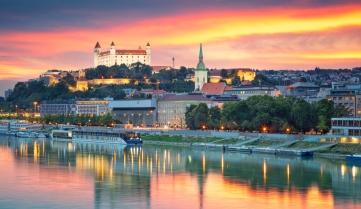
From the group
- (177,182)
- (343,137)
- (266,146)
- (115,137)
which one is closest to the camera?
(177,182)

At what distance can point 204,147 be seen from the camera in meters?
48.5

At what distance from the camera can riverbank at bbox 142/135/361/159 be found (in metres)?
38.6

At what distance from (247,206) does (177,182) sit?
21.1 ft

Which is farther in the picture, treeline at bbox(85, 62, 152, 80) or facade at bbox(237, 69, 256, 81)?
treeline at bbox(85, 62, 152, 80)

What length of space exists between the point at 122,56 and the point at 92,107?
38578 mm

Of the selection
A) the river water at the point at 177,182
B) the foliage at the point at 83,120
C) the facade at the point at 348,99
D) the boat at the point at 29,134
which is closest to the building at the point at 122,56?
the foliage at the point at 83,120

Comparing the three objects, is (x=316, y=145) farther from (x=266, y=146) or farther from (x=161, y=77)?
(x=161, y=77)

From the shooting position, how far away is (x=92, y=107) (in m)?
92.6

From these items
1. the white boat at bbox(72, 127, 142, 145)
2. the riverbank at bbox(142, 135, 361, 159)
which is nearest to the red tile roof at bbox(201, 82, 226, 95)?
the white boat at bbox(72, 127, 142, 145)

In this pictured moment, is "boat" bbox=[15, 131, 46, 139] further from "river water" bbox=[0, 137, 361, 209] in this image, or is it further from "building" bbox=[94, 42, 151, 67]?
"building" bbox=[94, 42, 151, 67]

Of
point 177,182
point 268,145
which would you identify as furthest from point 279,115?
point 177,182

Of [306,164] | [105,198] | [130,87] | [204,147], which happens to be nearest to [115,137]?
[204,147]

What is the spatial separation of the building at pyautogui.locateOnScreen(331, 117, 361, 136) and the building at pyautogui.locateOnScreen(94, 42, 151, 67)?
89027 mm

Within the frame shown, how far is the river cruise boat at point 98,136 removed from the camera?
54.9 metres
